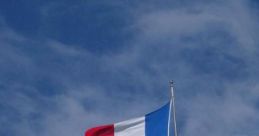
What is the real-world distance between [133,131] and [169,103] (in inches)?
106

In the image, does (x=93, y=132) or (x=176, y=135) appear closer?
(x=176, y=135)

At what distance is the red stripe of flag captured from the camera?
1903 inches

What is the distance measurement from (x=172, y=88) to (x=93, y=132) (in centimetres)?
530

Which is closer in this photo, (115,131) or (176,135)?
(176,135)

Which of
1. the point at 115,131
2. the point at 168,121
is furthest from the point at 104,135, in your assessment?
the point at 168,121

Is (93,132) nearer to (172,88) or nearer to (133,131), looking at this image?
(133,131)

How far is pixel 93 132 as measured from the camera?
48.4 metres

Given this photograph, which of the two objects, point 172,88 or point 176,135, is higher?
point 172,88

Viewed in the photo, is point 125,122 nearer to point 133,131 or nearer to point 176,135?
point 133,131

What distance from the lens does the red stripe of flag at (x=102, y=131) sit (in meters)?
48.3

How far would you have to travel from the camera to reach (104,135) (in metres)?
48.6

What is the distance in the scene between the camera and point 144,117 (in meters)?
48.7

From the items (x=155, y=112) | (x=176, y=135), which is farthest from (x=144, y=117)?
(x=176, y=135)

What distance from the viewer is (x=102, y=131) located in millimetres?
48750
